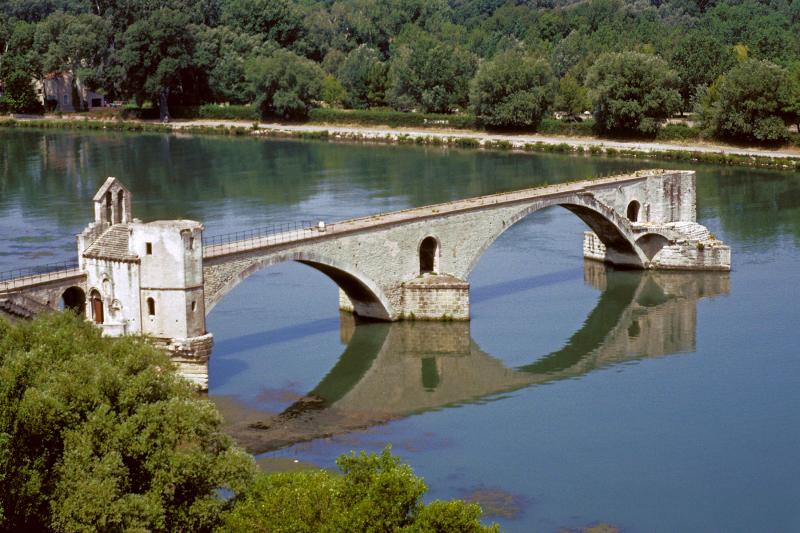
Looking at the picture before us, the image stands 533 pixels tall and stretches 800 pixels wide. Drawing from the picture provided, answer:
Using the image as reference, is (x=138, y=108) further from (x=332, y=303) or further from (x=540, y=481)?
(x=540, y=481)

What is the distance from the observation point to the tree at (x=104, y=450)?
25156 millimetres

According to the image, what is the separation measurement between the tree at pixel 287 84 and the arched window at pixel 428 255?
67.5 metres

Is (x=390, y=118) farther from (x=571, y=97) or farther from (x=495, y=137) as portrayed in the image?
(x=571, y=97)

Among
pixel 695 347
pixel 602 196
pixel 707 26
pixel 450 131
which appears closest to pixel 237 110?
pixel 450 131

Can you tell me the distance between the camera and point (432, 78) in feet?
372

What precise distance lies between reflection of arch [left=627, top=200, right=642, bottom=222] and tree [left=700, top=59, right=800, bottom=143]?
35.6 metres

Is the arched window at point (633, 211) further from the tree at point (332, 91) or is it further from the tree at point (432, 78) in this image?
the tree at point (332, 91)

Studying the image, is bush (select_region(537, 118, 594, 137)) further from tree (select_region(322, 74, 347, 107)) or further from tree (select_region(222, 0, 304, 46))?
tree (select_region(222, 0, 304, 46))

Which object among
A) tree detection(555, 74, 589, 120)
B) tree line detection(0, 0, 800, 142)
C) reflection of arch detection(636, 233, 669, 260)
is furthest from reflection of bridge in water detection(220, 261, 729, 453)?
tree detection(555, 74, 589, 120)

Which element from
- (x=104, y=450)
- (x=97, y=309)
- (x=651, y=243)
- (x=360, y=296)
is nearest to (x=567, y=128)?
(x=651, y=243)

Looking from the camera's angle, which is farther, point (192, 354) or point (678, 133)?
point (678, 133)

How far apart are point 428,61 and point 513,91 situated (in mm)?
9954

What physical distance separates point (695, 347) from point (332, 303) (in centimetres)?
1354

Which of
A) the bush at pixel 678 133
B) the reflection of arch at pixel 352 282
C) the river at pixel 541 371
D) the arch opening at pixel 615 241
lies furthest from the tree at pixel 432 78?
the reflection of arch at pixel 352 282
